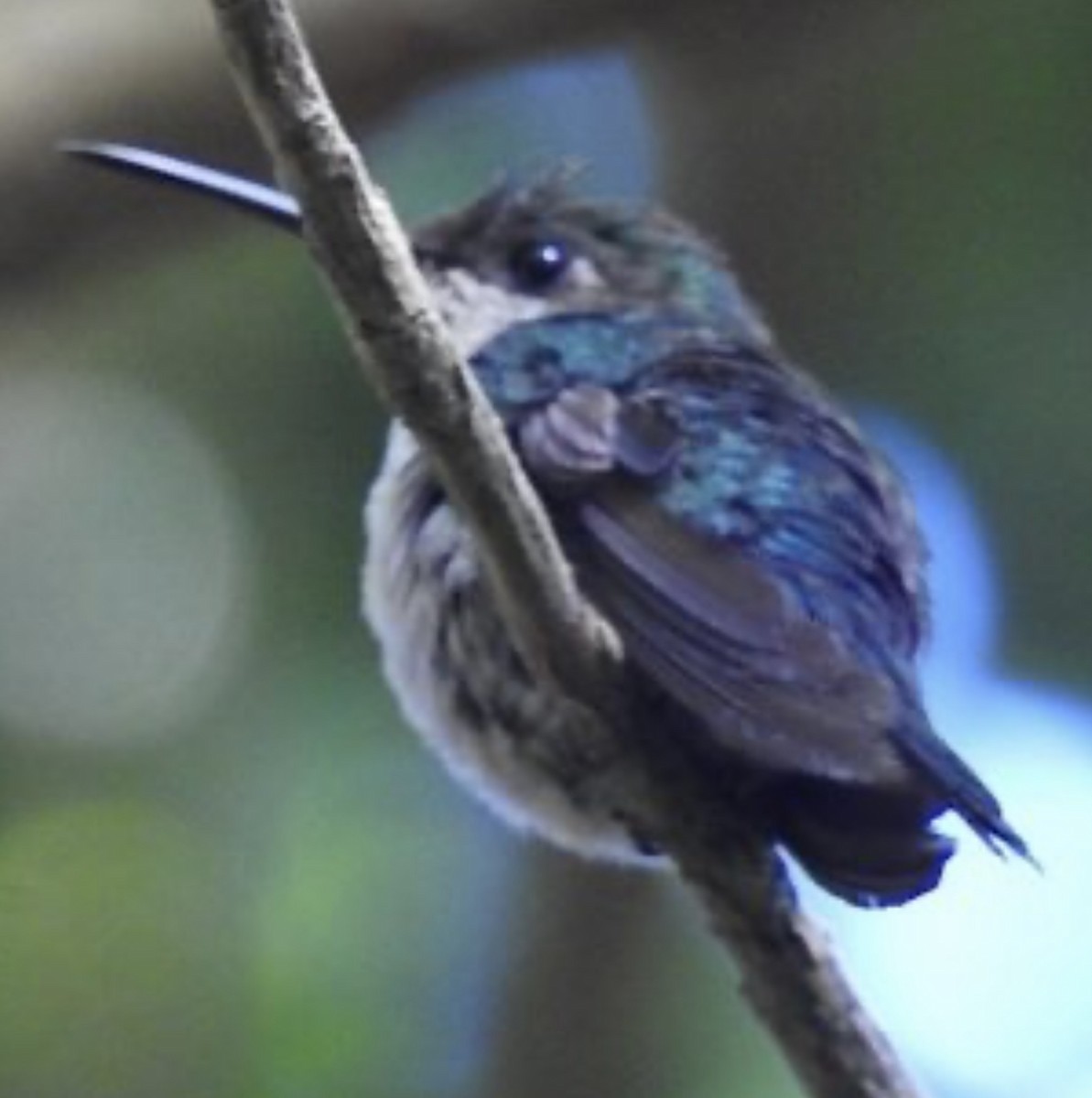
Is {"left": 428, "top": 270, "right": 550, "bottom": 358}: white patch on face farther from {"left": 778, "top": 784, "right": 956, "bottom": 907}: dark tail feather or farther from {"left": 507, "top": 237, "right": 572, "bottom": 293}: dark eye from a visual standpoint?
{"left": 778, "top": 784, "right": 956, "bottom": 907}: dark tail feather

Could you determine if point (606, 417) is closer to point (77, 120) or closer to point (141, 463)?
point (77, 120)

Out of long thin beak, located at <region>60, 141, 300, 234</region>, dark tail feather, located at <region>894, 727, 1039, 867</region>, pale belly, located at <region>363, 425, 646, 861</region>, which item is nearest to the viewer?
long thin beak, located at <region>60, 141, 300, 234</region>

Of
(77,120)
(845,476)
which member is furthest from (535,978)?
(77,120)

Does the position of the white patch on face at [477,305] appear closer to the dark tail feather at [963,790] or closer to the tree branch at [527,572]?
the tree branch at [527,572]

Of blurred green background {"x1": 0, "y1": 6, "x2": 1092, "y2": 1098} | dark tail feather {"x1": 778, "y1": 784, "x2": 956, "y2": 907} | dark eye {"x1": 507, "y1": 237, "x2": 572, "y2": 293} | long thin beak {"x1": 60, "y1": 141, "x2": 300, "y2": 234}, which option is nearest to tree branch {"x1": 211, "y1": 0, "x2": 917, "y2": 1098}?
dark tail feather {"x1": 778, "y1": 784, "x2": 956, "y2": 907}

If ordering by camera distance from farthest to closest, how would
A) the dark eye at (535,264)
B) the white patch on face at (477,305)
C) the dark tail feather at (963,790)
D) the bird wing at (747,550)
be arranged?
the dark eye at (535,264)
the white patch on face at (477,305)
the bird wing at (747,550)
the dark tail feather at (963,790)

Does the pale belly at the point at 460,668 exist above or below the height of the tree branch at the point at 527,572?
below

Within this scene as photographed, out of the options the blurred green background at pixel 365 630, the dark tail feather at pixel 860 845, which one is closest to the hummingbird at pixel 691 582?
the dark tail feather at pixel 860 845
